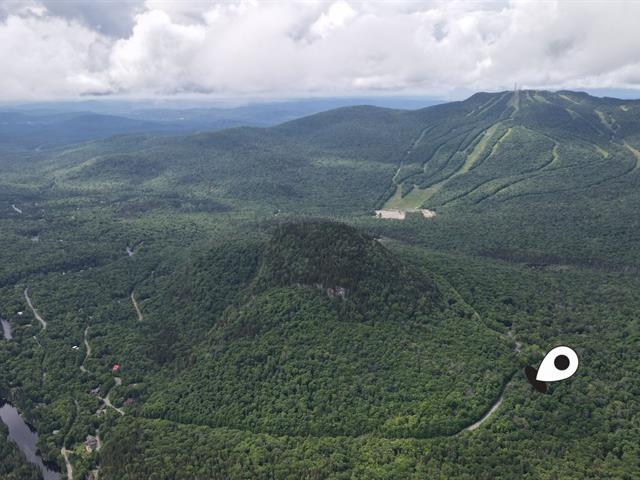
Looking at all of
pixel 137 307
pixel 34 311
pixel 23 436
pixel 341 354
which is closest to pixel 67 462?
pixel 23 436

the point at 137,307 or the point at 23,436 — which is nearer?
the point at 23,436

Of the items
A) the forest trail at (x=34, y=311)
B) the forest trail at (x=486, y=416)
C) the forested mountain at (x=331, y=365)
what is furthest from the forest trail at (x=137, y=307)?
the forest trail at (x=486, y=416)

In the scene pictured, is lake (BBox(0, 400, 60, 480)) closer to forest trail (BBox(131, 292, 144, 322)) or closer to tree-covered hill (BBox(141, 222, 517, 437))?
tree-covered hill (BBox(141, 222, 517, 437))

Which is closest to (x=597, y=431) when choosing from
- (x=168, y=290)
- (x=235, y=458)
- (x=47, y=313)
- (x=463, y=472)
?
(x=463, y=472)

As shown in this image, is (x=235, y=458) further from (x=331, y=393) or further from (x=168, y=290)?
(x=168, y=290)

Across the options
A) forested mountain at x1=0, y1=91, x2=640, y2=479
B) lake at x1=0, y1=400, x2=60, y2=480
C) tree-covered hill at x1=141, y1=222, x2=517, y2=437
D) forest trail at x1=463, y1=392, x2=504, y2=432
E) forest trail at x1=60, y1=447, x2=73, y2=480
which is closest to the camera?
forested mountain at x1=0, y1=91, x2=640, y2=479

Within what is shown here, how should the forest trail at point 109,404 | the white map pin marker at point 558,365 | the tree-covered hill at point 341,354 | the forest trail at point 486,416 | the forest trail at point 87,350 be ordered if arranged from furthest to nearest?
1. the forest trail at point 87,350
2. the forest trail at point 109,404
3. the tree-covered hill at point 341,354
4. the forest trail at point 486,416
5. the white map pin marker at point 558,365

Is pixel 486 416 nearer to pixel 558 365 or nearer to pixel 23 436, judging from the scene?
pixel 558 365

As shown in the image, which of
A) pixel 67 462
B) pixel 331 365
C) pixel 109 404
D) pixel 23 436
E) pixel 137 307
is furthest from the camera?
pixel 137 307

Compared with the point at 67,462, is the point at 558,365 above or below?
above

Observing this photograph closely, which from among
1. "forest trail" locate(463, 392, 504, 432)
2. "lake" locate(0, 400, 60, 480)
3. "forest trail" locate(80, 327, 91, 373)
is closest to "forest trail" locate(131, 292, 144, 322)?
"forest trail" locate(80, 327, 91, 373)

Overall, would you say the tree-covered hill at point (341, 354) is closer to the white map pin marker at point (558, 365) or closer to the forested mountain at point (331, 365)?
the forested mountain at point (331, 365)
